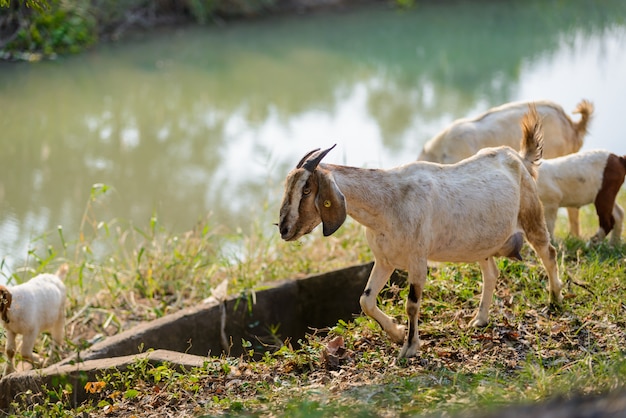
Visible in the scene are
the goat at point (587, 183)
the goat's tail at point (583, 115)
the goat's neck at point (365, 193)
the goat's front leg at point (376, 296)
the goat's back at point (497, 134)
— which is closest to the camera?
the goat's neck at point (365, 193)

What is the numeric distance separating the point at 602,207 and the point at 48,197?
6321 millimetres

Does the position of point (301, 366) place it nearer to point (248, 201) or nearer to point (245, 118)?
point (248, 201)

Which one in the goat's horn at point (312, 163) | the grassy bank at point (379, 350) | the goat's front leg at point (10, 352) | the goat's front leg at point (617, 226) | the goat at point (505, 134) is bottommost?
the goat's front leg at point (10, 352)

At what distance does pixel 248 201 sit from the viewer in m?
9.82

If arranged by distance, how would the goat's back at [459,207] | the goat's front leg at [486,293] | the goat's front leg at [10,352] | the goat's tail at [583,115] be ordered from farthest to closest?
1. the goat's tail at [583,115]
2. the goat's front leg at [10,352]
3. the goat's front leg at [486,293]
4. the goat's back at [459,207]

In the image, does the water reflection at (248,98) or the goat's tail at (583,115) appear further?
the water reflection at (248,98)

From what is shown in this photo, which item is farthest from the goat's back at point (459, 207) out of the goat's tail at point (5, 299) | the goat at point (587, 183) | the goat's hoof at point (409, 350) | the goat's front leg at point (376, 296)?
the goat's tail at point (5, 299)

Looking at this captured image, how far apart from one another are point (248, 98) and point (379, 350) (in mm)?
9841

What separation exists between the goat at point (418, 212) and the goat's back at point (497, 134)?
190 centimetres

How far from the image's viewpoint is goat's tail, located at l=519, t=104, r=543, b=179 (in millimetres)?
5316

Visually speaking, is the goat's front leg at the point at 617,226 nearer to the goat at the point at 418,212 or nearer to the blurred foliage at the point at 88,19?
the goat at the point at 418,212

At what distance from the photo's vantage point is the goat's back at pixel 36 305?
5367 mm

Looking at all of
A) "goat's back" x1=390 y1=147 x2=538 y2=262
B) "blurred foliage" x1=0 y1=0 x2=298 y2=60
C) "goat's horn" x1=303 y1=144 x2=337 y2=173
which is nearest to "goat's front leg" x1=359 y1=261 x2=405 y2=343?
"goat's back" x1=390 y1=147 x2=538 y2=262

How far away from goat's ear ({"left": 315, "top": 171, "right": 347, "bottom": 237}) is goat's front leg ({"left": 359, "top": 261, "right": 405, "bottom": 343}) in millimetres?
590
